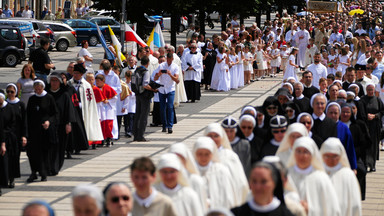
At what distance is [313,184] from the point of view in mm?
8680

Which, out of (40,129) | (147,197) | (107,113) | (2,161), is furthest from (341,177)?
(107,113)

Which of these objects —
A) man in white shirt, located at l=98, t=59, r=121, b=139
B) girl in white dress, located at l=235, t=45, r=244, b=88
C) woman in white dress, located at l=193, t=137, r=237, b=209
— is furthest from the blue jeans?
woman in white dress, located at l=193, t=137, r=237, b=209

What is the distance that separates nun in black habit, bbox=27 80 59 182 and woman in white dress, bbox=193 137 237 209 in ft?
21.1

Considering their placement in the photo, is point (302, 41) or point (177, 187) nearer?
point (177, 187)

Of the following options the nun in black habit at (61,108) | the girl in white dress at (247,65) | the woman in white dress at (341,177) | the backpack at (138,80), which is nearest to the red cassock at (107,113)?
the backpack at (138,80)

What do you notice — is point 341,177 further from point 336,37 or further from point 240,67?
point 336,37

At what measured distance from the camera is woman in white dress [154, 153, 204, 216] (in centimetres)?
763

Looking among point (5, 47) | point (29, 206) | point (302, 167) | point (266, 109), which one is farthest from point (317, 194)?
point (5, 47)

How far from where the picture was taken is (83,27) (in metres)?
50.5

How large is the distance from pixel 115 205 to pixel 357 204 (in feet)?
10.7

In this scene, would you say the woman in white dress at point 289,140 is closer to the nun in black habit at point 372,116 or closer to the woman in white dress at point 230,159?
the woman in white dress at point 230,159

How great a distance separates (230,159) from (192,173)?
3.89 feet

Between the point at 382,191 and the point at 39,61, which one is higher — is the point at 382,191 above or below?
below

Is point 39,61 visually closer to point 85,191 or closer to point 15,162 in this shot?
point 15,162
